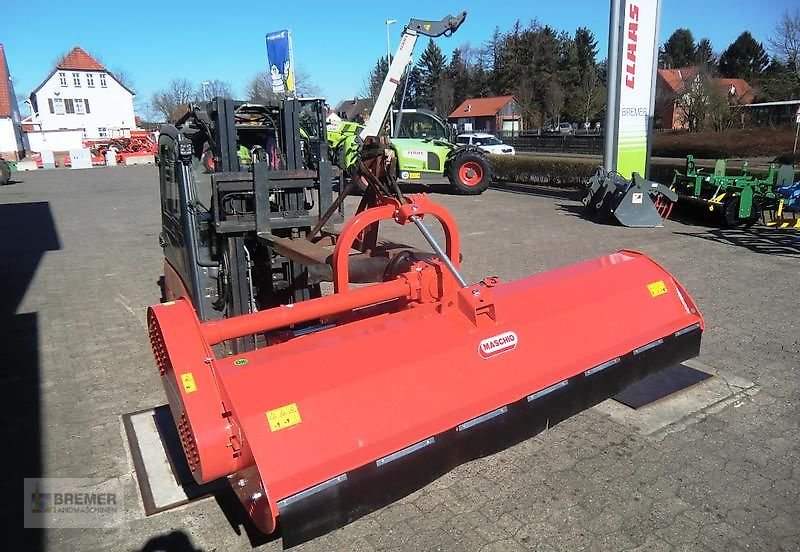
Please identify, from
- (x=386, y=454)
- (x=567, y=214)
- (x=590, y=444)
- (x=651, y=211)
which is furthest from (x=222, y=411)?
(x=567, y=214)

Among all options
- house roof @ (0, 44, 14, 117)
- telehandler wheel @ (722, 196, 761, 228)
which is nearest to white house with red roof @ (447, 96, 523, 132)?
house roof @ (0, 44, 14, 117)

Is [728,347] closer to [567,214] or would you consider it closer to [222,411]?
[222,411]

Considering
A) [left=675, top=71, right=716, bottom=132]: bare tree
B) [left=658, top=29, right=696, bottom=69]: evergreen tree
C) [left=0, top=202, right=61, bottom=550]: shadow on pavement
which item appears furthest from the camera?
[left=658, top=29, right=696, bottom=69]: evergreen tree

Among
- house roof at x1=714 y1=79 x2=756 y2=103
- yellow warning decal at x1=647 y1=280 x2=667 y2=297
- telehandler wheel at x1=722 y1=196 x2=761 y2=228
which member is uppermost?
house roof at x1=714 y1=79 x2=756 y2=103

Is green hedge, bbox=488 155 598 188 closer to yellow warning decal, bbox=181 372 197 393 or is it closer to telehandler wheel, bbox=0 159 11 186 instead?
yellow warning decal, bbox=181 372 197 393

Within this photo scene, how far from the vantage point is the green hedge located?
1602 centimetres

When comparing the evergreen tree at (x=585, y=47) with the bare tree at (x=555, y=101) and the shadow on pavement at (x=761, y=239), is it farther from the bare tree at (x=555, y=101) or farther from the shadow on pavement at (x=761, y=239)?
the shadow on pavement at (x=761, y=239)

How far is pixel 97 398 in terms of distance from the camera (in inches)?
180

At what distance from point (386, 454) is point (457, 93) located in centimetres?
7133

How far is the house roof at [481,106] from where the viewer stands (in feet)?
195

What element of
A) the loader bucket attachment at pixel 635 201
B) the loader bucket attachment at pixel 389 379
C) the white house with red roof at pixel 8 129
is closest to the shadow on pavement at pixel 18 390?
the loader bucket attachment at pixel 389 379

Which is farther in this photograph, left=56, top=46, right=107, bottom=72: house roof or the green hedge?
left=56, top=46, right=107, bottom=72: house roof

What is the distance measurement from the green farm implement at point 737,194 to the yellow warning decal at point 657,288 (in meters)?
7.27

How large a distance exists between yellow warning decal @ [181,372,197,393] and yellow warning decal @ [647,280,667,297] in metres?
2.89
